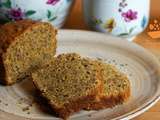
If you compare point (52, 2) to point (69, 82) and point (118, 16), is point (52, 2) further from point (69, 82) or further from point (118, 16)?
point (69, 82)

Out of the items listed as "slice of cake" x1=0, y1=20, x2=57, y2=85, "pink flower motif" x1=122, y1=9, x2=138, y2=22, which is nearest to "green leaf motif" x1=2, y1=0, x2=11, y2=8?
"slice of cake" x1=0, y1=20, x2=57, y2=85

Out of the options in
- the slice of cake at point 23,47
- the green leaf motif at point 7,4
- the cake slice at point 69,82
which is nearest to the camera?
the cake slice at point 69,82

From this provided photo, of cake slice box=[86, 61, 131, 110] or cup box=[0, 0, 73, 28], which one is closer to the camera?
cake slice box=[86, 61, 131, 110]

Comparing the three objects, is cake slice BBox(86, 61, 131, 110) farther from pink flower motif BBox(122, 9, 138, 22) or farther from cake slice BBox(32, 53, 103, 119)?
pink flower motif BBox(122, 9, 138, 22)

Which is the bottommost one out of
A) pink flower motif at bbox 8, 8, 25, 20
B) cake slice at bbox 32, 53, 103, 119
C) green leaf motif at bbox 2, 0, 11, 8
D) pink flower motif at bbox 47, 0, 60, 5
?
cake slice at bbox 32, 53, 103, 119

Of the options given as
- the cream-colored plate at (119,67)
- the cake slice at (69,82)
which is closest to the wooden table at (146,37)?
the cream-colored plate at (119,67)

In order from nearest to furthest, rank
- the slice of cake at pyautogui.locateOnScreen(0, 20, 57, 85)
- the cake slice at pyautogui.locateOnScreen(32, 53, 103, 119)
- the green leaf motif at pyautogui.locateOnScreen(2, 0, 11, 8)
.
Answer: the cake slice at pyautogui.locateOnScreen(32, 53, 103, 119) < the slice of cake at pyautogui.locateOnScreen(0, 20, 57, 85) < the green leaf motif at pyautogui.locateOnScreen(2, 0, 11, 8)

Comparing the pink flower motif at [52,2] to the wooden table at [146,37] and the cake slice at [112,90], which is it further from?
the cake slice at [112,90]

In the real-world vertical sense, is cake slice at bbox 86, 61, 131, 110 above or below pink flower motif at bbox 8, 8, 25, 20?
below
